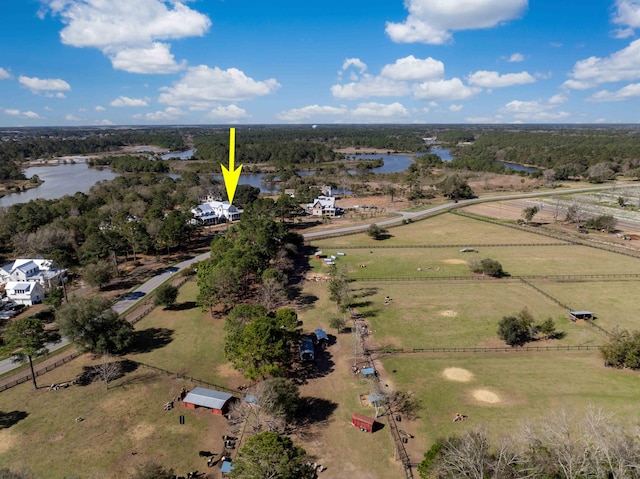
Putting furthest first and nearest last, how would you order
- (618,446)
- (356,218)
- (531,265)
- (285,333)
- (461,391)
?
(356,218) < (531,265) < (285,333) < (461,391) < (618,446)

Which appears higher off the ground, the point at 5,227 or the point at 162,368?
the point at 5,227

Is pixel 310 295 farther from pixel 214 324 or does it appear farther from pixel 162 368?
pixel 162 368

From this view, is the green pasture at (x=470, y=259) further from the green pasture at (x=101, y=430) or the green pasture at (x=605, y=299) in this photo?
the green pasture at (x=101, y=430)

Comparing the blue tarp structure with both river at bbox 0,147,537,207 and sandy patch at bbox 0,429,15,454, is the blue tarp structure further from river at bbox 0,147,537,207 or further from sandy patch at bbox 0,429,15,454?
river at bbox 0,147,537,207

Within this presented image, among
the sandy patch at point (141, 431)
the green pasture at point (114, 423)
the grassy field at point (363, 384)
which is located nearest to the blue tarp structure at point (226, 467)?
the grassy field at point (363, 384)

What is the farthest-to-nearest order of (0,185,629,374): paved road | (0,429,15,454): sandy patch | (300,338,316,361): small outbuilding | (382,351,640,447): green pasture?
(0,185,629,374): paved road
(300,338,316,361): small outbuilding
(382,351,640,447): green pasture
(0,429,15,454): sandy patch

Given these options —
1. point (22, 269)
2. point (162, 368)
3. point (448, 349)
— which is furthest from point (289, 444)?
point (22, 269)

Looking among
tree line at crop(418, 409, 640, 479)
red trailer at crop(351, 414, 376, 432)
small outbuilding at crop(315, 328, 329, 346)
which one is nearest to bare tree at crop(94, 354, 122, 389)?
small outbuilding at crop(315, 328, 329, 346)
